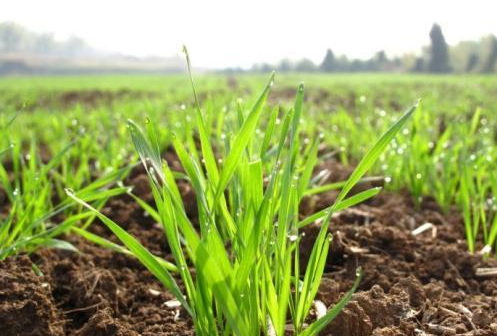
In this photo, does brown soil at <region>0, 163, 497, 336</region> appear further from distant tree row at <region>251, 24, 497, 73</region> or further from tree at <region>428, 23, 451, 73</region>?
tree at <region>428, 23, 451, 73</region>

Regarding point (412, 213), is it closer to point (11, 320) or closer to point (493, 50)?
point (11, 320)

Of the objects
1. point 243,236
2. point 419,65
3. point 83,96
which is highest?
point 419,65

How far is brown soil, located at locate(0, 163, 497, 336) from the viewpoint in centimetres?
126

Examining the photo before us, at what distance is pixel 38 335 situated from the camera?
4.32ft

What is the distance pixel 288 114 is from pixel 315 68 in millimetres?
54584

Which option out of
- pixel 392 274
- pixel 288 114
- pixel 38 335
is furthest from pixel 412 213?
pixel 38 335

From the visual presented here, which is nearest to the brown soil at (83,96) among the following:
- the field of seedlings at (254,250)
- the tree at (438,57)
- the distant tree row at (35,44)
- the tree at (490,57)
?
the field of seedlings at (254,250)

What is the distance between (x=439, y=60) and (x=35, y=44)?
115688 mm

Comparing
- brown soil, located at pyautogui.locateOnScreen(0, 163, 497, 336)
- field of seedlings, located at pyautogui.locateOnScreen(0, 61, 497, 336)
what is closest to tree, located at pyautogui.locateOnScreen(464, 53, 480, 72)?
field of seedlings, located at pyautogui.locateOnScreen(0, 61, 497, 336)

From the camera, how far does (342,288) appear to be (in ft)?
4.93

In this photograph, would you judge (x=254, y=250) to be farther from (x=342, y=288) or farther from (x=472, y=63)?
(x=472, y=63)

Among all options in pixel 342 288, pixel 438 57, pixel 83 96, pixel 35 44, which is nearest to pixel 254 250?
pixel 342 288

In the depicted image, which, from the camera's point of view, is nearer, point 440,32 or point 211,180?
point 211,180

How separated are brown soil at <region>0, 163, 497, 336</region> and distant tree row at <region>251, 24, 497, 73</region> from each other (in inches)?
1665
